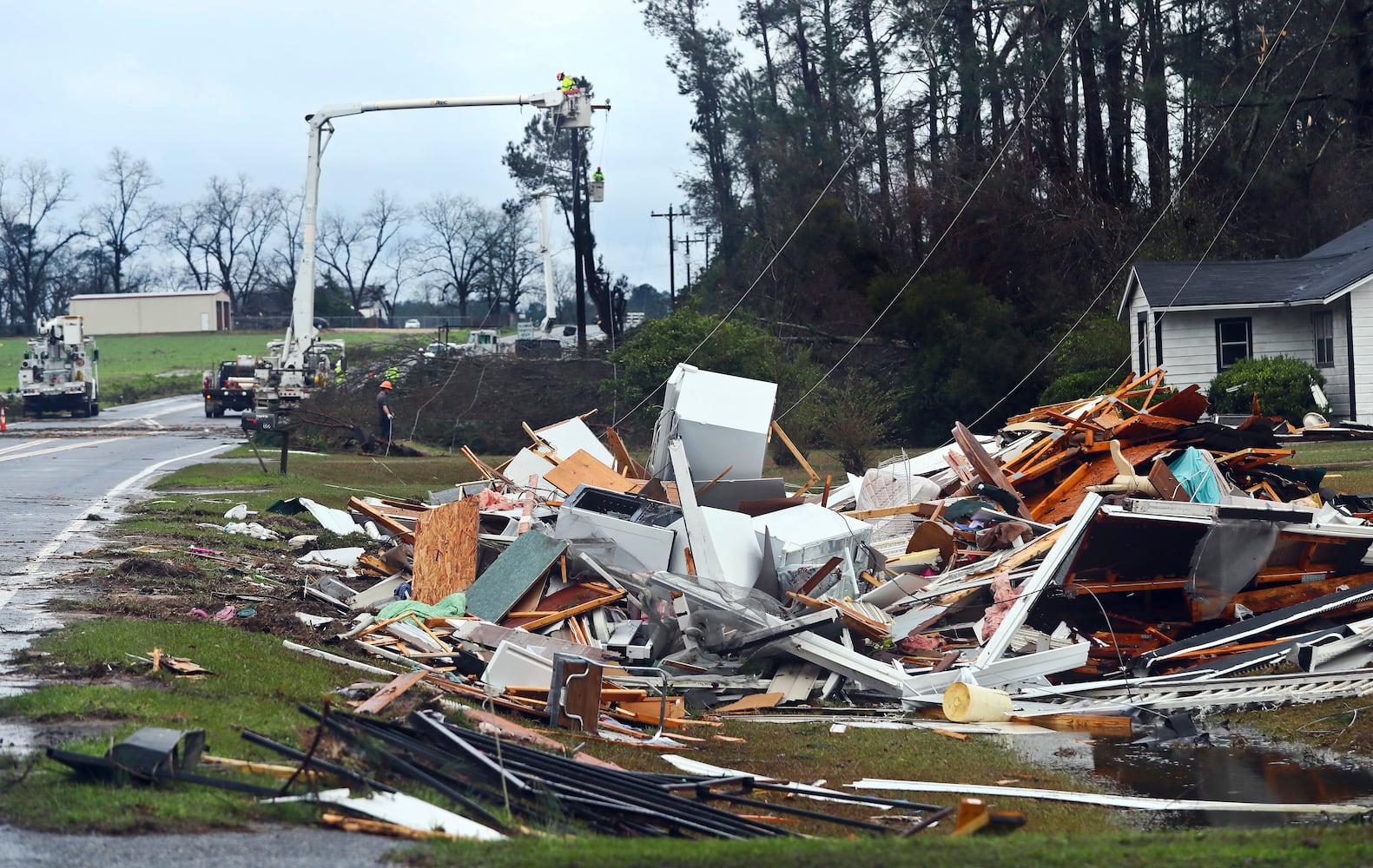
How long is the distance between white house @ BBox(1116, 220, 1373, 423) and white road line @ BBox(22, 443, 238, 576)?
20072mm

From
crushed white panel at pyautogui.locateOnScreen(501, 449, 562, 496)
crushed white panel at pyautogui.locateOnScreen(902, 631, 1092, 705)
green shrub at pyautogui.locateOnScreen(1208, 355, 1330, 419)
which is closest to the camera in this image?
crushed white panel at pyautogui.locateOnScreen(902, 631, 1092, 705)

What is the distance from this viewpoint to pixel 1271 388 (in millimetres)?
23234

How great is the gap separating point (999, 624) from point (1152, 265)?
1971cm

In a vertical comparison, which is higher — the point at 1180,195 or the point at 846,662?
the point at 1180,195

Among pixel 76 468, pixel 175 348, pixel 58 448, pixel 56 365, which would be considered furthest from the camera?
pixel 175 348

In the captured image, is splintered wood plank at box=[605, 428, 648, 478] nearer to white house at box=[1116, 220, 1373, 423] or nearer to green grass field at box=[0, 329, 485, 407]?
white house at box=[1116, 220, 1373, 423]

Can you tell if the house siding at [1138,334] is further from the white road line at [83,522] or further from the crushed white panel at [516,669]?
the crushed white panel at [516,669]

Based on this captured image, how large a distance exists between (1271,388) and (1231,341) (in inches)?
122

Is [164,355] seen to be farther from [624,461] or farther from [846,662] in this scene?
[846,662]

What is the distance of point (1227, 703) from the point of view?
28.5 ft

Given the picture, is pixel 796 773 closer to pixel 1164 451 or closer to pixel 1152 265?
pixel 1164 451

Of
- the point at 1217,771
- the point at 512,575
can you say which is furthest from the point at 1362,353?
the point at 512,575

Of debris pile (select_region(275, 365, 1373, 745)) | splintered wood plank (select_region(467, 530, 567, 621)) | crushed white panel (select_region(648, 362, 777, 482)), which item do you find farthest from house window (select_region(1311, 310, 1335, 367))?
splintered wood plank (select_region(467, 530, 567, 621))

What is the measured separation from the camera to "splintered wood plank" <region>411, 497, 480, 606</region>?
35.1ft
